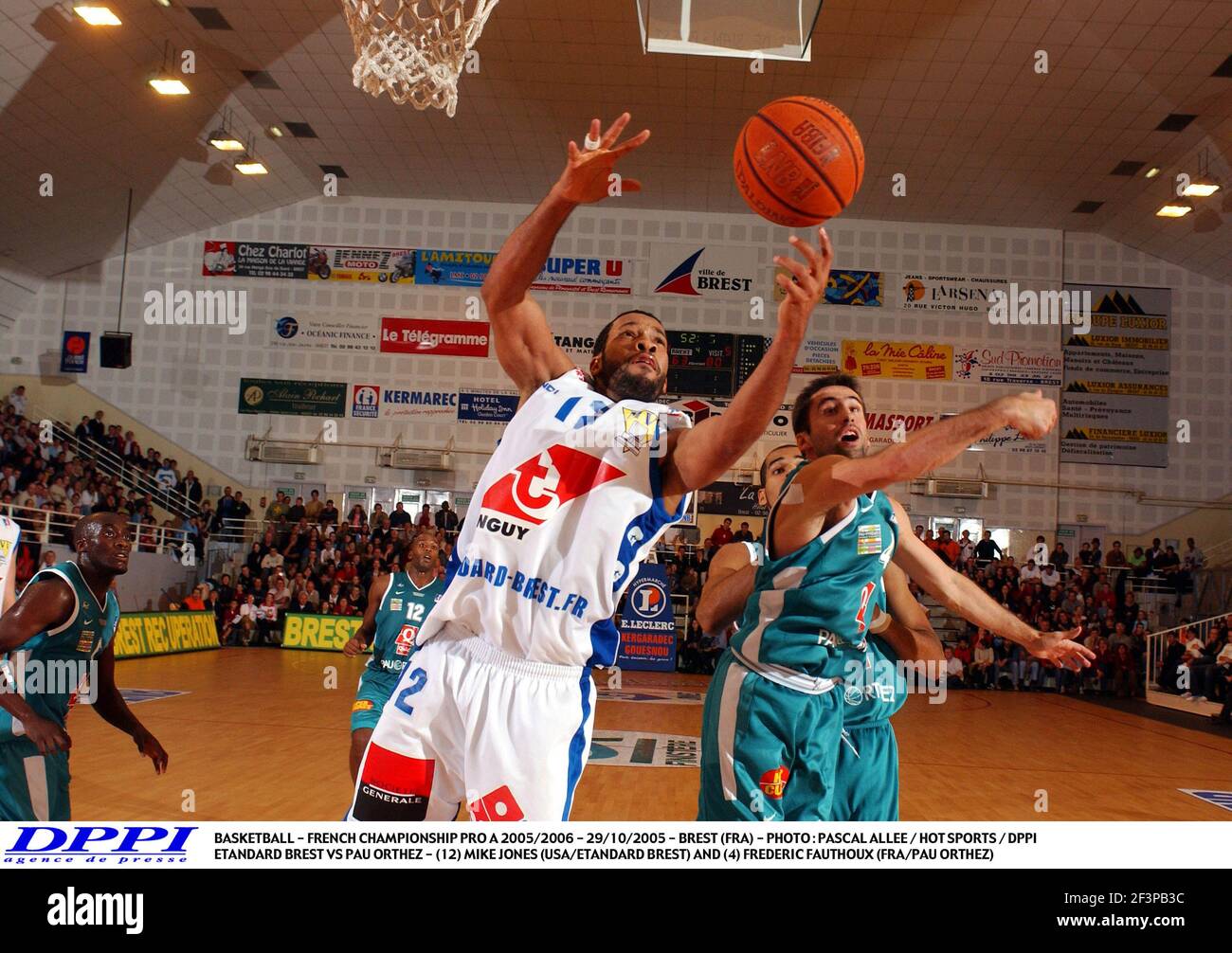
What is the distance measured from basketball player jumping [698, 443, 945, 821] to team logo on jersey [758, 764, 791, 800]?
1.06ft

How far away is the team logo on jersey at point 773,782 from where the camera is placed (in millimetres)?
3338

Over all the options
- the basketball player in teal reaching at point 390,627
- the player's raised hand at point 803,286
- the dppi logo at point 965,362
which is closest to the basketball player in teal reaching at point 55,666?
the basketball player in teal reaching at point 390,627

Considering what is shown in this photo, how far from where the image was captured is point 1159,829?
2.47 m

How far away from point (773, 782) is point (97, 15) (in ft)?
46.6

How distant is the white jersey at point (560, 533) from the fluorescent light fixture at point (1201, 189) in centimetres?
1735

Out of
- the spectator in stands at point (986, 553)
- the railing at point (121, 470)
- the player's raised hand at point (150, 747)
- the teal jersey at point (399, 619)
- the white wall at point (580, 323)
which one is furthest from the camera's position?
the white wall at point (580, 323)

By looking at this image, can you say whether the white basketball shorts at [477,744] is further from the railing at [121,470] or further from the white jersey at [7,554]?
the railing at [121,470]

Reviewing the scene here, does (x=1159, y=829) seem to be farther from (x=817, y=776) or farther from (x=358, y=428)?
(x=358, y=428)

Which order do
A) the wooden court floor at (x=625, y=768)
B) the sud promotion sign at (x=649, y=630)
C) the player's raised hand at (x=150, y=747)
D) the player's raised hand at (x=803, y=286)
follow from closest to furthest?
the player's raised hand at (x=803, y=286) → the player's raised hand at (x=150, y=747) → the wooden court floor at (x=625, y=768) → the sud promotion sign at (x=649, y=630)

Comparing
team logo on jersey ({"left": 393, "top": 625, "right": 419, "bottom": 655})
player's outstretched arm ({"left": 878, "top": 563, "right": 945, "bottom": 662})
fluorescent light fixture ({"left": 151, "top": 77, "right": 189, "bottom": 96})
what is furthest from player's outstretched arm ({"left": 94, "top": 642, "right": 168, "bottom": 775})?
fluorescent light fixture ({"left": 151, "top": 77, "right": 189, "bottom": 96})

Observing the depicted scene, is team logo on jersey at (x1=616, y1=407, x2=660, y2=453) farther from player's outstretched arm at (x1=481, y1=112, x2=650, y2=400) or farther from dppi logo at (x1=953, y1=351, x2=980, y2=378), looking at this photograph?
dppi logo at (x1=953, y1=351, x2=980, y2=378)

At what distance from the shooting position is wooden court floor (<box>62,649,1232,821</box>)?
6.27 m

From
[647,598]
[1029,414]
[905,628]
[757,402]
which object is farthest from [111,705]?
[647,598]
